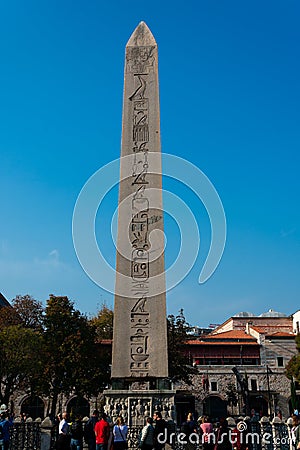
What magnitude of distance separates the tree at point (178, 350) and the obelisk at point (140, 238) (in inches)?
587

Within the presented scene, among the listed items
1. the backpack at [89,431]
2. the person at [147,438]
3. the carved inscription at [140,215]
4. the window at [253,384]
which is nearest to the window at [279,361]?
the window at [253,384]

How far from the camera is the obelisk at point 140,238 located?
10117 millimetres

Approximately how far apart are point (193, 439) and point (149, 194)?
4.87 metres

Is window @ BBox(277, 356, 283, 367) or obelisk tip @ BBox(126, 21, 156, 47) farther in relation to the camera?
window @ BBox(277, 356, 283, 367)

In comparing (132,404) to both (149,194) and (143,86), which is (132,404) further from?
(143,86)

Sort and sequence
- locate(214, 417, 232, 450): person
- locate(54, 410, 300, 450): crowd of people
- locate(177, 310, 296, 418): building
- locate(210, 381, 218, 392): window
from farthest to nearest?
locate(210, 381, 218, 392): window → locate(177, 310, 296, 418): building → locate(54, 410, 300, 450): crowd of people → locate(214, 417, 232, 450): person

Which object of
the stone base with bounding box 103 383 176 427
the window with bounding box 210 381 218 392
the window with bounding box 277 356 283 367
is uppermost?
the window with bounding box 277 356 283 367

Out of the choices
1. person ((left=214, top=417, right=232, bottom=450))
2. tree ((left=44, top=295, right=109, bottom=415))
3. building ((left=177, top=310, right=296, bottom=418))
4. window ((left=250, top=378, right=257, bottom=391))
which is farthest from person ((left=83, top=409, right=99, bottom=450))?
window ((left=250, top=378, right=257, bottom=391))

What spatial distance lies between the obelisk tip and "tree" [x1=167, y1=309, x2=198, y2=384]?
15738mm

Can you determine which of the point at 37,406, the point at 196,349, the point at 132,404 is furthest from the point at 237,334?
the point at 132,404

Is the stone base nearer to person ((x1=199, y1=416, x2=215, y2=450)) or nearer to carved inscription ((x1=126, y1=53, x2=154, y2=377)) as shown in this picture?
carved inscription ((x1=126, y1=53, x2=154, y2=377))

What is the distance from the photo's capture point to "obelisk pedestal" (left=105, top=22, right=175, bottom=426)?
1013cm

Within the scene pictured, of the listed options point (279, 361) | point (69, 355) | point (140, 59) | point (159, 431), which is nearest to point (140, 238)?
point (159, 431)

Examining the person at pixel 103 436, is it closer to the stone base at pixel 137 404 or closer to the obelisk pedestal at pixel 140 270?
the obelisk pedestal at pixel 140 270
